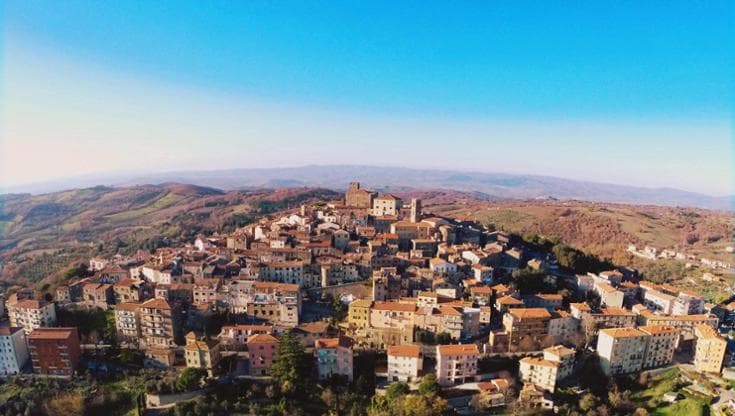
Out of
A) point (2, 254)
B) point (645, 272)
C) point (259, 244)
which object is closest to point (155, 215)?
point (2, 254)

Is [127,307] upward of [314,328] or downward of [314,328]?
upward

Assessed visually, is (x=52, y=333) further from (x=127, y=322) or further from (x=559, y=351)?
(x=559, y=351)

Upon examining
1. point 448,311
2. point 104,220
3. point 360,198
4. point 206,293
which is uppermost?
point 360,198

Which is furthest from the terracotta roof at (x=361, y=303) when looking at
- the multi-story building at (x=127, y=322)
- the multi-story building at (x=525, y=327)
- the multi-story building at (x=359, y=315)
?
the multi-story building at (x=127, y=322)

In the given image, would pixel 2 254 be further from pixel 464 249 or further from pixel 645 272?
pixel 645 272

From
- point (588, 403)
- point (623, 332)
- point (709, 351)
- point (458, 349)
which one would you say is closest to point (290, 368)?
point (458, 349)

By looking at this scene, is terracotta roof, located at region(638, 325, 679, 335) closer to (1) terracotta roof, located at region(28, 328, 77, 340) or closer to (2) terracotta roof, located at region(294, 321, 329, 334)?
(2) terracotta roof, located at region(294, 321, 329, 334)

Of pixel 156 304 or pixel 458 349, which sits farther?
pixel 156 304
